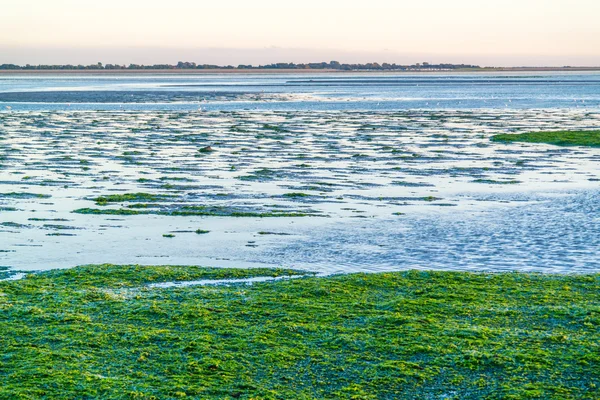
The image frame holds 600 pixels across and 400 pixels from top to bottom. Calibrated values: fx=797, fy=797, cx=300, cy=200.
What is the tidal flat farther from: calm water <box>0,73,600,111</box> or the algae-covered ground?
calm water <box>0,73,600,111</box>

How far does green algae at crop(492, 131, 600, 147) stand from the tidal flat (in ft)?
3.36

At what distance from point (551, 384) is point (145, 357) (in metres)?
3.80

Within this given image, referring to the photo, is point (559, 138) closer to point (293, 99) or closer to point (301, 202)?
point (301, 202)

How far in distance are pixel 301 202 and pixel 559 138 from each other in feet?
60.9

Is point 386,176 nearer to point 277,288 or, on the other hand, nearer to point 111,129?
point 277,288

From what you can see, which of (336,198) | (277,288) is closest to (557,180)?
(336,198)

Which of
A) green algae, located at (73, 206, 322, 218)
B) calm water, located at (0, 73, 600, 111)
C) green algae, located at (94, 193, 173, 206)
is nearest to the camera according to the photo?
green algae, located at (73, 206, 322, 218)

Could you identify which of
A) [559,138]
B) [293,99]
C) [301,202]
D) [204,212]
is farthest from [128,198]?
[293,99]

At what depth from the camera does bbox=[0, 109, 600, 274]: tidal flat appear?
41.5 feet

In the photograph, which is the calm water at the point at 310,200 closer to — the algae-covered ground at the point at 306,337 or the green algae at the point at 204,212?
the green algae at the point at 204,212

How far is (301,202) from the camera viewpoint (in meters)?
17.7

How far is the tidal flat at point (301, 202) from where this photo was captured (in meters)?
12.7

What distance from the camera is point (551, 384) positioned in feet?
23.4

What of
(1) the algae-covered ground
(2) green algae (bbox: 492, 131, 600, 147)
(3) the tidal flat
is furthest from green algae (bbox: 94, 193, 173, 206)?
(2) green algae (bbox: 492, 131, 600, 147)
